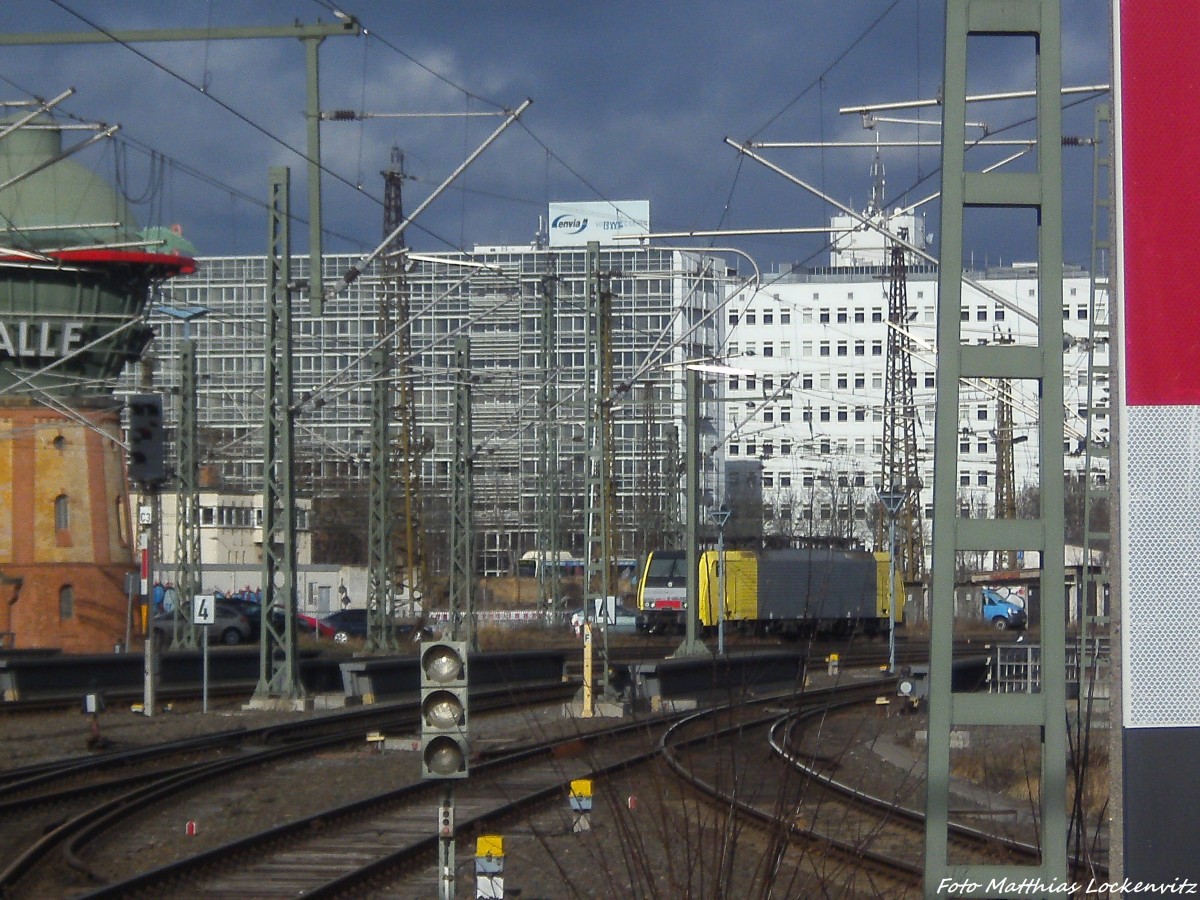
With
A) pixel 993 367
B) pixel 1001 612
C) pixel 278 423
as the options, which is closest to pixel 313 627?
pixel 1001 612

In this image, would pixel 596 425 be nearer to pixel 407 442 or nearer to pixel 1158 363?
pixel 1158 363

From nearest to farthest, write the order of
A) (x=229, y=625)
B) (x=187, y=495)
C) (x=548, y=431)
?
(x=548, y=431) → (x=187, y=495) → (x=229, y=625)

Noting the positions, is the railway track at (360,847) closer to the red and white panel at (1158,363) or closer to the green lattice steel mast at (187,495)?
the red and white panel at (1158,363)

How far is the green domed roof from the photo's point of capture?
146 feet

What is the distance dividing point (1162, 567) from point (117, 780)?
15.8 m

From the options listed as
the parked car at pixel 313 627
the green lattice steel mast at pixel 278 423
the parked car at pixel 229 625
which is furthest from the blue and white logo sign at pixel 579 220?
the green lattice steel mast at pixel 278 423

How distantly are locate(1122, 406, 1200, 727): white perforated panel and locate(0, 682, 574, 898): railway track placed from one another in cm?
950

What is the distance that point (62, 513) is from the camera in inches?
1900

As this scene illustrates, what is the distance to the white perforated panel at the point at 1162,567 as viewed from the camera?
5379 mm

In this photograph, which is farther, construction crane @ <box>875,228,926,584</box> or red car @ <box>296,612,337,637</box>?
red car @ <box>296,612,337,637</box>

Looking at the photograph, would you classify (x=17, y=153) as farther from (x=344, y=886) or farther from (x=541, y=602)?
(x=344, y=886)

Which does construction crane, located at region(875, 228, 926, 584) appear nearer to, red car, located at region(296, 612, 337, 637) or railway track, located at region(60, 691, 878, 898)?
red car, located at region(296, 612, 337, 637)

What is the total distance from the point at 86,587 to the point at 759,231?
30787 millimetres

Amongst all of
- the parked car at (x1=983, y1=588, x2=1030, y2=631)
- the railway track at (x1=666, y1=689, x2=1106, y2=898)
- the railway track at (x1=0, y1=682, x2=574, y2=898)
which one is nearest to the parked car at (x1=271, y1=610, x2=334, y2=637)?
the parked car at (x1=983, y1=588, x2=1030, y2=631)
